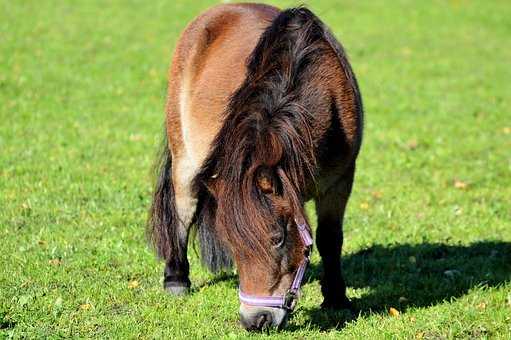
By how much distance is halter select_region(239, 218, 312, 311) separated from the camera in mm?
4672

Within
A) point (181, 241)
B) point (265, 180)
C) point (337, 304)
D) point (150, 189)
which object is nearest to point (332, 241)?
point (337, 304)

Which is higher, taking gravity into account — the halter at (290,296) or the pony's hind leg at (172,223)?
the halter at (290,296)

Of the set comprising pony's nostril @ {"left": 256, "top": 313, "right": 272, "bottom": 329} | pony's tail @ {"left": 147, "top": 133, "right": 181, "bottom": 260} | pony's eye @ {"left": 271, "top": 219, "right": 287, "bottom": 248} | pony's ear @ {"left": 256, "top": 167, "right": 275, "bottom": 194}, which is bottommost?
pony's tail @ {"left": 147, "top": 133, "right": 181, "bottom": 260}

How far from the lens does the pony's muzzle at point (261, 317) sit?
468 centimetres

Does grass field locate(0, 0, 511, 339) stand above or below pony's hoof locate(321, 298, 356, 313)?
below

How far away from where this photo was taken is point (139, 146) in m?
10.5

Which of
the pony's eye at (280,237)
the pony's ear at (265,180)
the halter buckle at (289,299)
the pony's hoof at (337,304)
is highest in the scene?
the pony's ear at (265,180)

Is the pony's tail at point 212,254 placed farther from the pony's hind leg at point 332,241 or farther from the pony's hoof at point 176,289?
the pony's hind leg at point 332,241

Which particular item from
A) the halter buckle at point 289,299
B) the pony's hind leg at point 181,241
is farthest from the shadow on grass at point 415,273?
the pony's hind leg at point 181,241

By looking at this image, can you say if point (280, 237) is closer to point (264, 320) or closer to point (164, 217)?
point (264, 320)

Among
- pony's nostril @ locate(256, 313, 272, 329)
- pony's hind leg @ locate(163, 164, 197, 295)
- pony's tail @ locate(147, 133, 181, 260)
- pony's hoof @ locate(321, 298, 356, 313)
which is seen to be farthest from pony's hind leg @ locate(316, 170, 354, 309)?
pony's nostril @ locate(256, 313, 272, 329)

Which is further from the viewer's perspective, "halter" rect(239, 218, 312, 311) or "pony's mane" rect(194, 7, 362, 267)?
"halter" rect(239, 218, 312, 311)

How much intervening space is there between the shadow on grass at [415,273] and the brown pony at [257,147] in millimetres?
→ 373

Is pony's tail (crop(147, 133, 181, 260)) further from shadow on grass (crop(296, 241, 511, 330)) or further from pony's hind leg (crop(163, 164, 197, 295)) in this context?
shadow on grass (crop(296, 241, 511, 330))
